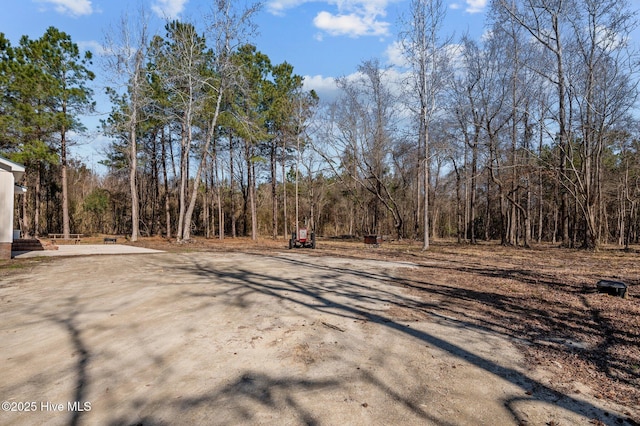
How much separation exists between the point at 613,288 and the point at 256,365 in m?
7.27

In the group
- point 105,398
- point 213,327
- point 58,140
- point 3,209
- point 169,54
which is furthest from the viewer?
point 58,140

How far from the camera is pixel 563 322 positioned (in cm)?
521

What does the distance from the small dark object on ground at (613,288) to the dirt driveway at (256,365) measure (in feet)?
13.4

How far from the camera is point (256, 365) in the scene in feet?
11.5

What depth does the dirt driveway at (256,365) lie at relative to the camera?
2682 mm

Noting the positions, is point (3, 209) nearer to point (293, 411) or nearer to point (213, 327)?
point (213, 327)

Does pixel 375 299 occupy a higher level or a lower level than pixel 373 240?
lower

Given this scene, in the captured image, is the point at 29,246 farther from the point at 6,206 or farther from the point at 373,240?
the point at 373,240

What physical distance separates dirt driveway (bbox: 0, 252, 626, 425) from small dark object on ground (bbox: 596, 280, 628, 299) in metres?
4.08

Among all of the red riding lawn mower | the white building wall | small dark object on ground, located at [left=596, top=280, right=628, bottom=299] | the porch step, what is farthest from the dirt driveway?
the red riding lawn mower

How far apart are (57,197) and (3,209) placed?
24548 mm

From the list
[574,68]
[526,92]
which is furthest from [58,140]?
[574,68]

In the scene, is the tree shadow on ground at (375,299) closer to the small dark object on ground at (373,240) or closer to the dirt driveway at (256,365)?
the dirt driveway at (256,365)

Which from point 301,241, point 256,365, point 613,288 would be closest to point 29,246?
point 301,241
